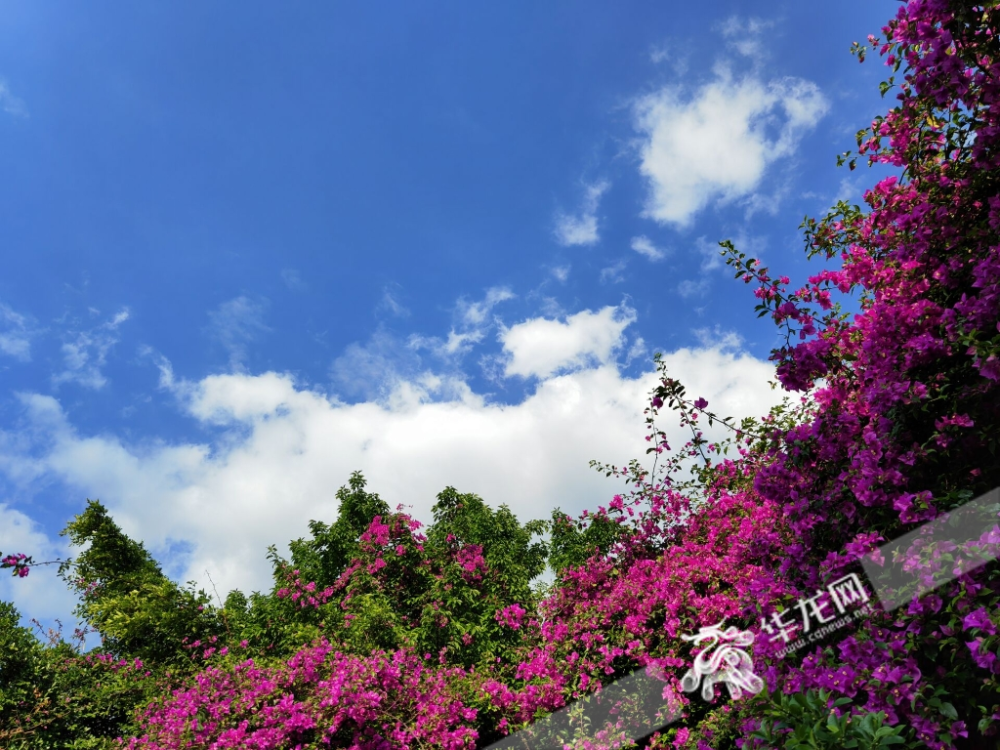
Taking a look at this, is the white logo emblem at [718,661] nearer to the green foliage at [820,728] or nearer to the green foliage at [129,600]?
the green foliage at [820,728]

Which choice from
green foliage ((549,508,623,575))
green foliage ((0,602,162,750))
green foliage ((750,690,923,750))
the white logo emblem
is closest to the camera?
green foliage ((750,690,923,750))

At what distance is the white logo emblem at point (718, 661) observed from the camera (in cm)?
559

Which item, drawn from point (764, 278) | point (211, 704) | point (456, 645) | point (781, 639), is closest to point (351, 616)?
point (456, 645)

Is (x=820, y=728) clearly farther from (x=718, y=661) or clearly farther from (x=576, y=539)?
(x=576, y=539)

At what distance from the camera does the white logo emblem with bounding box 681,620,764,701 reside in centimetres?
559

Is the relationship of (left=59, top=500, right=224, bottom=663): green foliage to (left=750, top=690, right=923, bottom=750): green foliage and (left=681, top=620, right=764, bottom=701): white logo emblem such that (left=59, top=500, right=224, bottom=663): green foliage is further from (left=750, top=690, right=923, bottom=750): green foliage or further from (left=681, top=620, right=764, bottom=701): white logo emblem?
(left=750, top=690, right=923, bottom=750): green foliage

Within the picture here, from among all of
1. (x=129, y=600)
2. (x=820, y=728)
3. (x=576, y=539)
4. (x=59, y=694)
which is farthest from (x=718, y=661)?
(x=129, y=600)

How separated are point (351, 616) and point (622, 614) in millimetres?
5990

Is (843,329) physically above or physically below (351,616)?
below

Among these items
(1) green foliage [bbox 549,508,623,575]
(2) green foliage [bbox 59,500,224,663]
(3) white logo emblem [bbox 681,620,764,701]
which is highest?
(2) green foliage [bbox 59,500,224,663]

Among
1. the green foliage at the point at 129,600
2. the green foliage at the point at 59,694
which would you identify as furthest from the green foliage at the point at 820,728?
the green foliage at the point at 129,600

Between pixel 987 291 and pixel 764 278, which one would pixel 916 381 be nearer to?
pixel 987 291

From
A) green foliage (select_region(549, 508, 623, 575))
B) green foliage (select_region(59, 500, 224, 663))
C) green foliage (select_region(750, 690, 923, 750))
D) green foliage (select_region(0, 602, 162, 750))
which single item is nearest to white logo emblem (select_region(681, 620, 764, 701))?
green foliage (select_region(750, 690, 923, 750))

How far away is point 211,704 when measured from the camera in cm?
749
